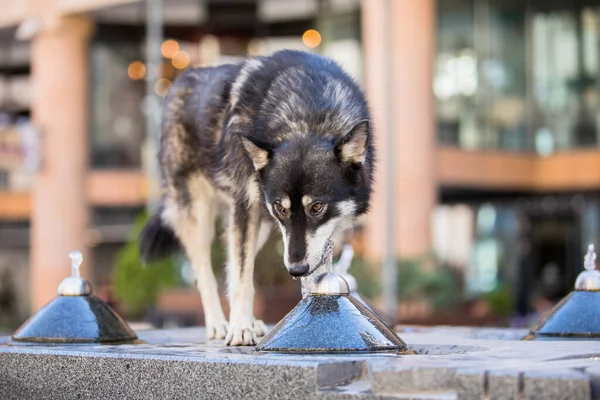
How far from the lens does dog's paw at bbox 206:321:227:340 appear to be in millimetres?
8195

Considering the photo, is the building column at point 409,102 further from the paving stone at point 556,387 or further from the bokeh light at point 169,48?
the paving stone at point 556,387

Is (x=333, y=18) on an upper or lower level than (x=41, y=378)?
upper

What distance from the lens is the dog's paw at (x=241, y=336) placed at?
7.09 meters

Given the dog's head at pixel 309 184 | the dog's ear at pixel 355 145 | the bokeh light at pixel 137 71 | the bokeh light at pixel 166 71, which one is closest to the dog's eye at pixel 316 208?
the dog's head at pixel 309 184

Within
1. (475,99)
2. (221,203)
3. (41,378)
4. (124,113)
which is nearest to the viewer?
(41,378)

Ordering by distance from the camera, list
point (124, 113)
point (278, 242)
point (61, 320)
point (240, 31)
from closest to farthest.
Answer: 1. point (61, 320)
2. point (278, 242)
3. point (240, 31)
4. point (124, 113)

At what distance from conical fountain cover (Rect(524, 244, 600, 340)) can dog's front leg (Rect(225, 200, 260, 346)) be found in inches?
74.2

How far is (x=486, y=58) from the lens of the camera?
38.5 meters

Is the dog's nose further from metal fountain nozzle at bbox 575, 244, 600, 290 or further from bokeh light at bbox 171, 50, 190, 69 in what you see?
bokeh light at bbox 171, 50, 190, 69

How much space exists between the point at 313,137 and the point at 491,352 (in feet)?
5.64

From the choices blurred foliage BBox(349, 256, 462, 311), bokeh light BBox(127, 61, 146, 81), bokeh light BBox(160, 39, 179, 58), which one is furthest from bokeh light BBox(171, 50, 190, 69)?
blurred foliage BBox(349, 256, 462, 311)

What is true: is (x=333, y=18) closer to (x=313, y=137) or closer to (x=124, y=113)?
(x=124, y=113)

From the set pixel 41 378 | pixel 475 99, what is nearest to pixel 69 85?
pixel 475 99

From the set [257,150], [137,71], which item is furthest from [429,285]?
[137,71]
